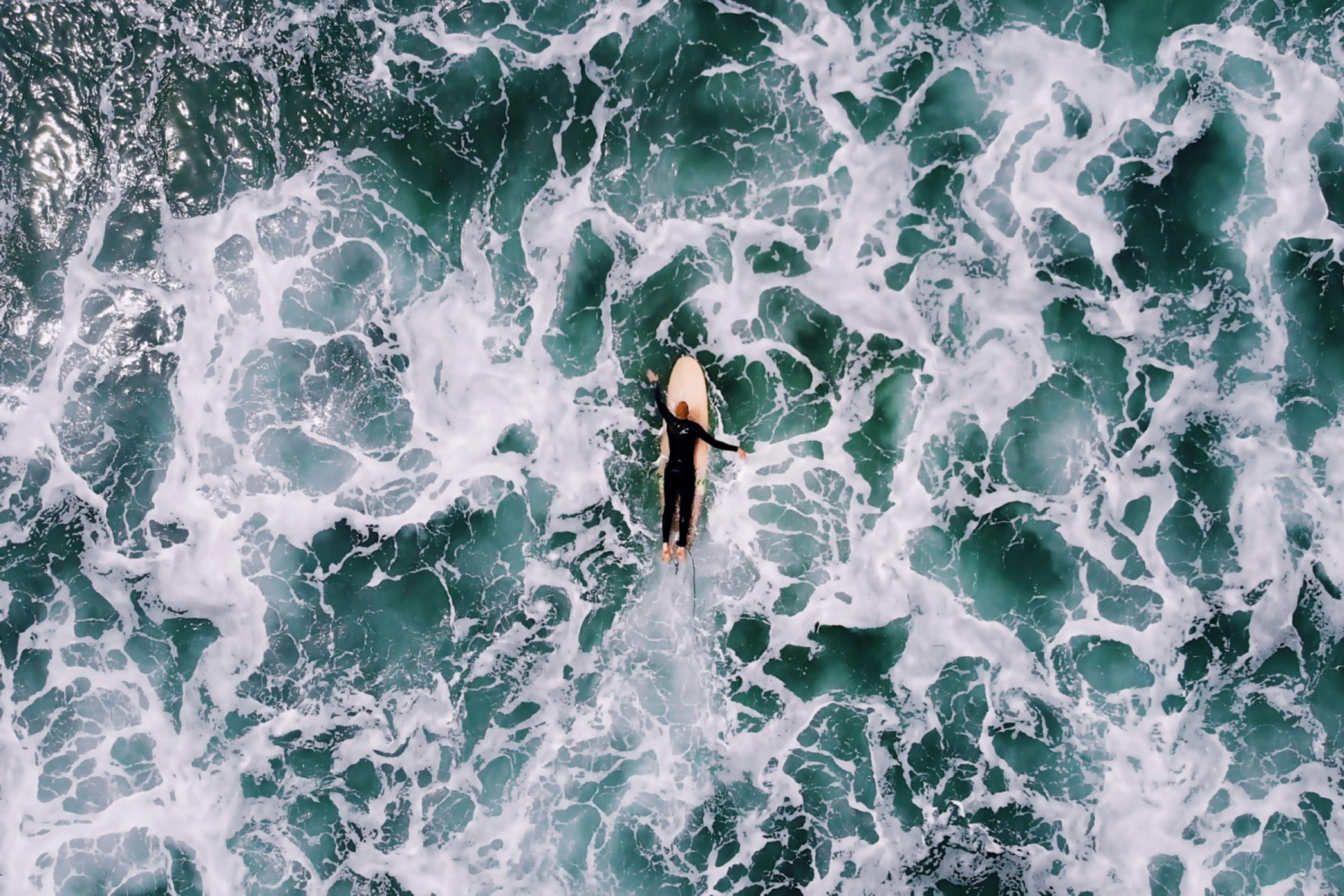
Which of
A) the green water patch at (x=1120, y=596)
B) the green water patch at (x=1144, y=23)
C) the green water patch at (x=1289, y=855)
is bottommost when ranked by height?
the green water patch at (x=1289, y=855)

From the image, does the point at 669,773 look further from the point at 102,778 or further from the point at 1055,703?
the point at 102,778

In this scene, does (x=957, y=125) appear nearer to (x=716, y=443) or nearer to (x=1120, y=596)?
(x=716, y=443)

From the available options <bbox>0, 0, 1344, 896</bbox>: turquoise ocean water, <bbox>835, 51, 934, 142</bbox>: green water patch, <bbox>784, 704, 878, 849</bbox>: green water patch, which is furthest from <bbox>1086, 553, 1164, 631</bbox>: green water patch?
<bbox>835, 51, 934, 142</bbox>: green water patch

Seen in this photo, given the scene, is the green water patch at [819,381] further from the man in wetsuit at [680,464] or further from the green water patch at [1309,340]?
the green water patch at [1309,340]

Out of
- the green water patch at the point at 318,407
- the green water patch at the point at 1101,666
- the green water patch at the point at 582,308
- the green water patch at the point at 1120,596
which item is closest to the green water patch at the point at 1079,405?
the green water patch at the point at 1120,596

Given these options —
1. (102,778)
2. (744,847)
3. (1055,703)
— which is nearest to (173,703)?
(102,778)

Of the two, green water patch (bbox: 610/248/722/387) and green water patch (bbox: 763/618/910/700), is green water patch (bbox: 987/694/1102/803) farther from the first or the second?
green water patch (bbox: 610/248/722/387)
